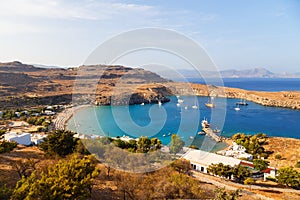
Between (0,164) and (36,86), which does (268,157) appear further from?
(36,86)

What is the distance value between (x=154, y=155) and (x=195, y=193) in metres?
5.83

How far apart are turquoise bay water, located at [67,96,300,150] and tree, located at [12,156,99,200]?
15.1 m

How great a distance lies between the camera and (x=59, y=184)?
7.22 metres

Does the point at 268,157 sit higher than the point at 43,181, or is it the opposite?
the point at 43,181

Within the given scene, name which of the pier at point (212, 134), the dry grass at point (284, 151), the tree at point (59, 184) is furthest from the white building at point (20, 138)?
the pier at point (212, 134)

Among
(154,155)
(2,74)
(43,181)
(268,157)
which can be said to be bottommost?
(268,157)

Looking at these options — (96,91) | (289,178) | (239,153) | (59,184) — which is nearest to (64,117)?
(96,91)

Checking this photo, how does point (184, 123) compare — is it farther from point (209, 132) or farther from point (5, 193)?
point (5, 193)

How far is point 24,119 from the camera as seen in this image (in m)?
32.0

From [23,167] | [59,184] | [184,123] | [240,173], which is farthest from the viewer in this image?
[184,123]

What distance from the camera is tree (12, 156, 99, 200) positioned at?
697 cm

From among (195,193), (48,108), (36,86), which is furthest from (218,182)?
(36,86)

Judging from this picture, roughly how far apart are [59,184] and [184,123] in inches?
981

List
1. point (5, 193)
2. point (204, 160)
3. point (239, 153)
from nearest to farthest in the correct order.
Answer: point (5, 193), point (204, 160), point (239, 153)
